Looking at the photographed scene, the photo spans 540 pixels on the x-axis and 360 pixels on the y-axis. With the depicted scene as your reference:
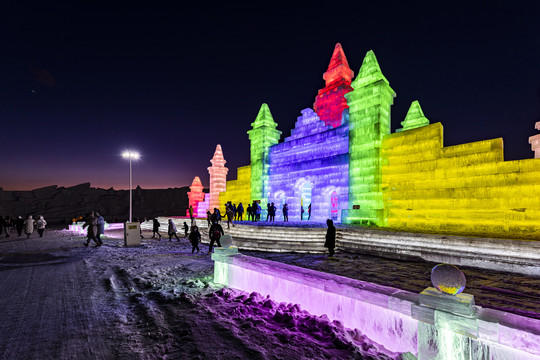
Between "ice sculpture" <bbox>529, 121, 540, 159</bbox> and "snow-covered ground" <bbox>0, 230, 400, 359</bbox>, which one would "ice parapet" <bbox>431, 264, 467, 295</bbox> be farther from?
"ice sculpture" <bbox>529, 121, 540, 159</bbox>

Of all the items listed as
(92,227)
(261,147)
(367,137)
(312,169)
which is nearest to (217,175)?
(261,147)

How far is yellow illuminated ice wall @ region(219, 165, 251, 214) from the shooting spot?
25328 mm

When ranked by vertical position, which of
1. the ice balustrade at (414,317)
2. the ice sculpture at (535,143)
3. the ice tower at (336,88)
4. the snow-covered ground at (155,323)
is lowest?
the snow-covered ground at (155,323)

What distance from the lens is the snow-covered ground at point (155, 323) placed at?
3430mm

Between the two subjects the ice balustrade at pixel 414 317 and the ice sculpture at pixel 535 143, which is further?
the ice sculpture at pixel 535 143

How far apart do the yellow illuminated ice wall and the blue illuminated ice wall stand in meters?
3.14

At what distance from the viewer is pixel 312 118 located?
20.2 metres

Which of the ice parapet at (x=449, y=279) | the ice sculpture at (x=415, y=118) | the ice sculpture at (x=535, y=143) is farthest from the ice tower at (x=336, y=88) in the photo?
the ice parapet at (x=449, y=279)

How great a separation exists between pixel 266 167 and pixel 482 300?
1950cm

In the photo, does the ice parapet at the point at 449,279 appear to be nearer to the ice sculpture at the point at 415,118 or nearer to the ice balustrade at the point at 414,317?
the ice balustrade at the point at 414,317

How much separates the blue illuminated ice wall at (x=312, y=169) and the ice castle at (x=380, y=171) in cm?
8

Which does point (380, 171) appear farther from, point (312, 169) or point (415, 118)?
point (415, 118)

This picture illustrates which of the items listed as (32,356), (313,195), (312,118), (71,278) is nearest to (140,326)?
(32,356)

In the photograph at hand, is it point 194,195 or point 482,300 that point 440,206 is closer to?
point 482,300
